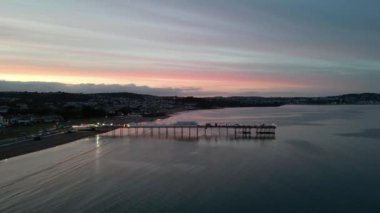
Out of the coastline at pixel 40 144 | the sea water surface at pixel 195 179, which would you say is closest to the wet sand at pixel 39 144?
the coastline at pixel 40 144

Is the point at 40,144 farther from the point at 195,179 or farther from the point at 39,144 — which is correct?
the point at 195,179

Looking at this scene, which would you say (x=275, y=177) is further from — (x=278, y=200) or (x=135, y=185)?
(x=135, y=185)

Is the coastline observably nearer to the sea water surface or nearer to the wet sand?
the wet sand

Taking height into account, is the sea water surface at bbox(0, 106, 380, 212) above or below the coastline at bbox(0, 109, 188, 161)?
below

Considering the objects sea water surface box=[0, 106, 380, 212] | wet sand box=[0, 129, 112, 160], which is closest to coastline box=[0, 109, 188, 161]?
wet sand box=[0, 129, 112, 160]

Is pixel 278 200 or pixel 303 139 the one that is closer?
pixel 278 200

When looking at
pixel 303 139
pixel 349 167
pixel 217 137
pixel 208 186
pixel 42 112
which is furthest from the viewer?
A: pixel 42 112

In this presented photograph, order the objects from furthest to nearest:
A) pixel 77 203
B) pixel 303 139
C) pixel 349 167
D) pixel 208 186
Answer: pixel 303 139 → pixel 349 167 → pixel 208 186 → pixel 77 203

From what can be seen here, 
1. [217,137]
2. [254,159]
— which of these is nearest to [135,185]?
[254,159]

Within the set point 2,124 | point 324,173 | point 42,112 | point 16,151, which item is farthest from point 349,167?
point 42,112
